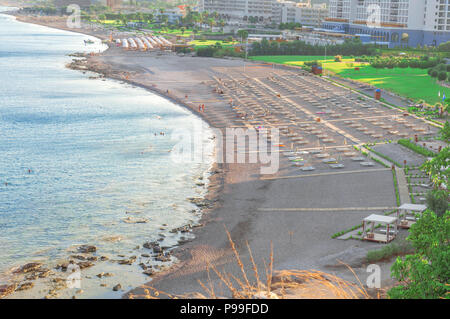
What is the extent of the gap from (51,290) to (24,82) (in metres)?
72.0

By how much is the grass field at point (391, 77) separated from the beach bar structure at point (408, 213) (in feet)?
123

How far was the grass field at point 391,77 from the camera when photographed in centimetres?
6809

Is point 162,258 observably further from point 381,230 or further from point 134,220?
point 381,230

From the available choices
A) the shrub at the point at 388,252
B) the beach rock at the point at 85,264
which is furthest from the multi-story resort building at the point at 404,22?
the beach rock at the point at 85,264

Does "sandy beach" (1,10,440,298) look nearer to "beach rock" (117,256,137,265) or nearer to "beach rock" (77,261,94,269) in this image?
"beach rock" (117,256,137,265)

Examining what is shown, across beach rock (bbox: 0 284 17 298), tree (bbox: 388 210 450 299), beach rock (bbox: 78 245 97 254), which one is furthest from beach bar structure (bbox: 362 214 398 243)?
beach rock (bbox: 0 284 17 298)

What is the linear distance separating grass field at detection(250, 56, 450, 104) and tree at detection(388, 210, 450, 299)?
1997 inches

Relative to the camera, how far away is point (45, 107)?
69.1 meters

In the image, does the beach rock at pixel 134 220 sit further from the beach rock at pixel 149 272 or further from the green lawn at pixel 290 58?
the green lawn at pixel 290 58

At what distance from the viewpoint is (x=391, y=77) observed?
3199 inches

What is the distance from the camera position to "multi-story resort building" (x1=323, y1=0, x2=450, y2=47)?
120188 millimetres

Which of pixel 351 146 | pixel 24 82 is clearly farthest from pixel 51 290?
pixel 24 82
